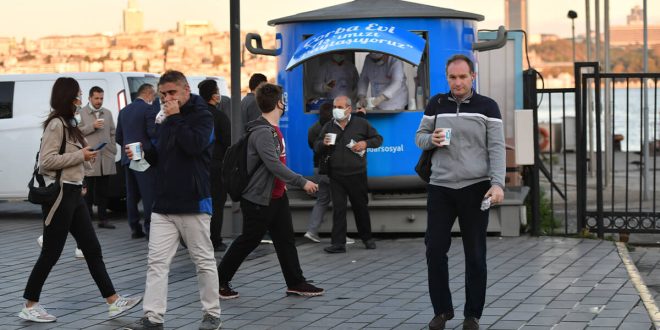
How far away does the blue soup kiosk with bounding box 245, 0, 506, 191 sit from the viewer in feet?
44.0

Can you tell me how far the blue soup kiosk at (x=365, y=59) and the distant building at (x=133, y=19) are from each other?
18399 mm

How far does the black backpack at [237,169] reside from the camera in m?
9.50

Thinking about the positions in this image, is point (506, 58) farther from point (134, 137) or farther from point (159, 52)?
point (159, 52)

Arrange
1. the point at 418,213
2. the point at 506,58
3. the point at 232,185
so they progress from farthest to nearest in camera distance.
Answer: the point at 506,58 → the point at 418,213 → the point at 232,185

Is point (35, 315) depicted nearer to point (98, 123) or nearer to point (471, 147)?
point (471, 147)

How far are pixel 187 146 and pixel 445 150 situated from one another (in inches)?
63.8

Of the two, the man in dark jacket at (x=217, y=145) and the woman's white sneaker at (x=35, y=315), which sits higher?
the man in dark jacket at (x=217, y=145)

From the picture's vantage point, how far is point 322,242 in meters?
13.5

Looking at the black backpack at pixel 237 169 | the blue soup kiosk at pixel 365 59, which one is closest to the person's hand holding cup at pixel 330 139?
the blue soup kiosk at pixel 365 59

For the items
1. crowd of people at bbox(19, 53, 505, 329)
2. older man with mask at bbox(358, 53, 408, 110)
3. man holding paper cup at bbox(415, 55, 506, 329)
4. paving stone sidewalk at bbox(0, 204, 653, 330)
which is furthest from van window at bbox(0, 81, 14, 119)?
man holding paper cup at bbox(415, 55, 506, 329)

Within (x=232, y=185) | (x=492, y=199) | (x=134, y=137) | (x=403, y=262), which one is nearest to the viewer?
(x=492, y=199)

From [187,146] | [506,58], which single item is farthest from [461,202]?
[506,58]

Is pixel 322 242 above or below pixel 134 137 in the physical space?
below

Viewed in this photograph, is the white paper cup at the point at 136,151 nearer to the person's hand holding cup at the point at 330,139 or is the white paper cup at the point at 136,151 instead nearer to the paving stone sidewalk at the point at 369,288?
the paving stone sidewalk at the point at 369,288
